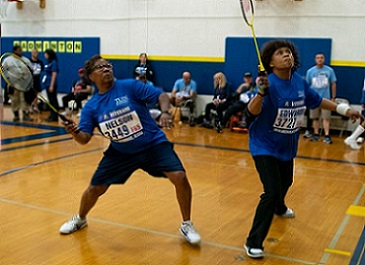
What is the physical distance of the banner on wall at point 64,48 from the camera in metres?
4.31

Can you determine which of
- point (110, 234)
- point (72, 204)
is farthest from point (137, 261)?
point (72, 204)

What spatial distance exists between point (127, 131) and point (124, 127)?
0.11 feet

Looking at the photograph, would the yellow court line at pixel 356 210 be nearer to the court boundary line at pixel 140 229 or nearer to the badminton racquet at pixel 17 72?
the court boundary line at pixel 140 229

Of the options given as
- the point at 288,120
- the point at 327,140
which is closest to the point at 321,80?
the point at 288,120

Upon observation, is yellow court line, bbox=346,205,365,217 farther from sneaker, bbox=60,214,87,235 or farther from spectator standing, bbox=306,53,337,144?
sneaker, bbox=60,214,87,235

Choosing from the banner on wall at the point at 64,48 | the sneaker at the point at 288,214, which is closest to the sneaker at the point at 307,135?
the sneaker at the point at 288,214

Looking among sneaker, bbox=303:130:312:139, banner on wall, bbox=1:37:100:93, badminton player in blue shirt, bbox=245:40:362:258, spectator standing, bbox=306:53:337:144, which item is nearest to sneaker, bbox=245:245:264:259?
badminton player in blue shirt, bbox=245:40:362:258

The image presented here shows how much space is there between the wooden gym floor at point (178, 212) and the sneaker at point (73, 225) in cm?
4

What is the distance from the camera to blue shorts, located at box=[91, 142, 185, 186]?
3203mm

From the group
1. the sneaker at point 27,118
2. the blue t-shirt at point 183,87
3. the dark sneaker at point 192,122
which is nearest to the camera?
the blue t-shirt at point 183,87

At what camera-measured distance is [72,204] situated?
13.7 feet

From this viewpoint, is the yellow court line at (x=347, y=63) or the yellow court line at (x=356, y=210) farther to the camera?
the yellow court line at (x=347, y=63)

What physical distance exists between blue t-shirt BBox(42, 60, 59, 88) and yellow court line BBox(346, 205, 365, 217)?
3.06m

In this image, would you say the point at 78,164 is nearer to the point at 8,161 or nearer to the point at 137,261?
the point at 8,161
